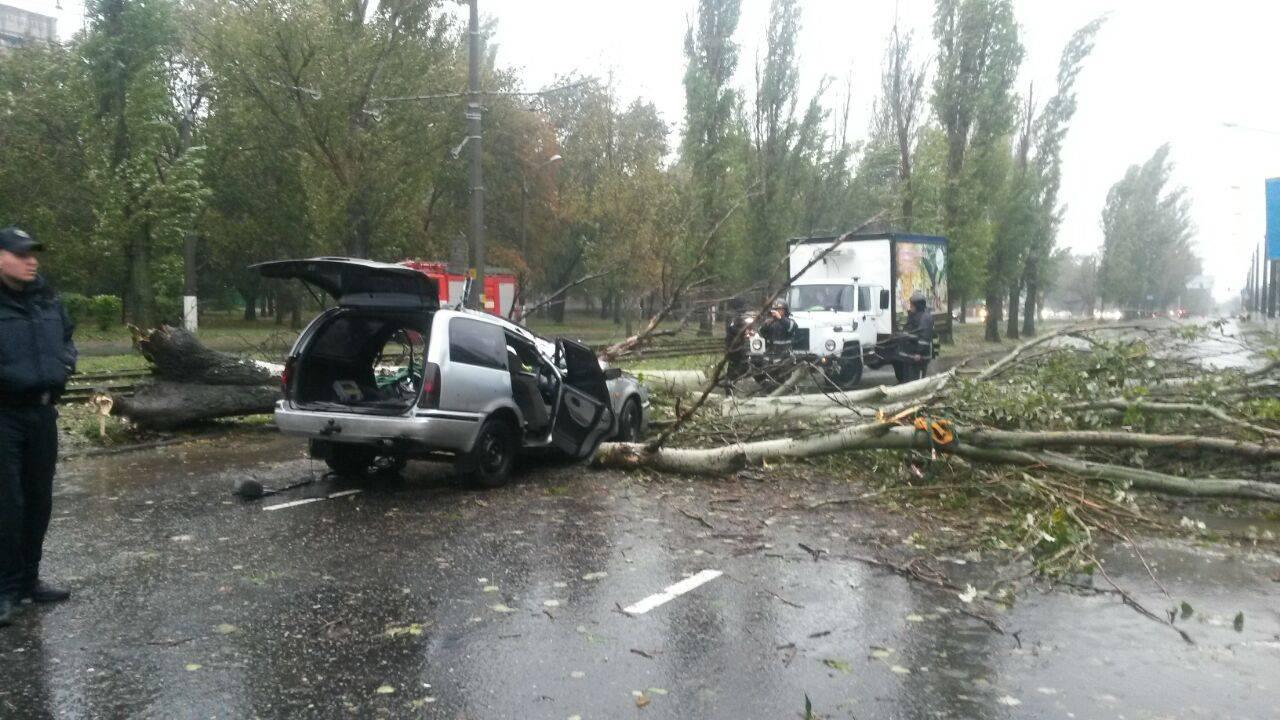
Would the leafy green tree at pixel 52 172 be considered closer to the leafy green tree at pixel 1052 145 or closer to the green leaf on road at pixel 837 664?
the green leaf on road at pixel 837 664

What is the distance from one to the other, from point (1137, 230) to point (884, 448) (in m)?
74.5

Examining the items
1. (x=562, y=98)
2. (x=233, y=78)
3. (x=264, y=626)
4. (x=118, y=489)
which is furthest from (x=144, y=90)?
(x=562, y=98)

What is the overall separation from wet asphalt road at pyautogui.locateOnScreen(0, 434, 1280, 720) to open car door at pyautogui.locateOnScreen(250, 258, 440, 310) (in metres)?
1.91

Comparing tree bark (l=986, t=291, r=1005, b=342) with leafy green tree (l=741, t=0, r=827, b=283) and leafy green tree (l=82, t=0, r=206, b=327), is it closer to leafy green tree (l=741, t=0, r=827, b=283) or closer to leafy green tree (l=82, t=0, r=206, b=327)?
leafy green tree (l=741, t=0, r=827, b=283)

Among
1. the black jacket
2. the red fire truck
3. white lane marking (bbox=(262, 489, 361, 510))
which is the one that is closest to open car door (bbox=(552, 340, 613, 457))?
white lane marking (bbox=(262, 489, 361, 510))

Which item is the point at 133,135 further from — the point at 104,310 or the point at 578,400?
the point at 104,310

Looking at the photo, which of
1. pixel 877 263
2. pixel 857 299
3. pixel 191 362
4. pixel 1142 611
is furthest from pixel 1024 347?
pixel 877 263

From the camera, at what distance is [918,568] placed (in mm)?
6457

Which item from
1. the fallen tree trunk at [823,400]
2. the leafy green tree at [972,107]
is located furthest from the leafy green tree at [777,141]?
the fallen tree trunk at [823,400]

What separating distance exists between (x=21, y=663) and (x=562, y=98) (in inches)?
1798

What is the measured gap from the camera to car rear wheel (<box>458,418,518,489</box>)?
8.63 meters

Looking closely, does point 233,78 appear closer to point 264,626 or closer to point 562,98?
point 264,626

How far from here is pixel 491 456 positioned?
9031 mm

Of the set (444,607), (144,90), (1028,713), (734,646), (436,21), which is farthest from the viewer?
(436,21)
